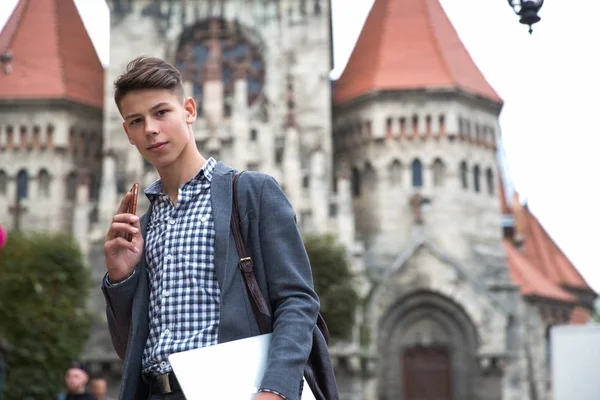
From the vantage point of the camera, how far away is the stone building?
1395 inches

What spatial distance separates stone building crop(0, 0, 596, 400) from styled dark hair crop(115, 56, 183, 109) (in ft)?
102

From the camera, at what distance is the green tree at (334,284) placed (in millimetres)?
33406

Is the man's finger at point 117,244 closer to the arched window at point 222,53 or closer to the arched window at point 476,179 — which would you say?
the arched window at point 476,179

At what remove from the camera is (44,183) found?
38562 millimetres

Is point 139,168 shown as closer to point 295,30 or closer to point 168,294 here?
point 295,30

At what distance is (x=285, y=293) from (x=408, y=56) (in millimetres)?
37762

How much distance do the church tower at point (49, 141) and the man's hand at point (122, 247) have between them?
109 ft

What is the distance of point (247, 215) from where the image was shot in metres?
3.49

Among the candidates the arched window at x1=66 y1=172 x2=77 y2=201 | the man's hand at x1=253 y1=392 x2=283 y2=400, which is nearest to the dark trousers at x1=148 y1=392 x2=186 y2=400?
the man's hand at x1=253 y1=392 x2=283 y2=400

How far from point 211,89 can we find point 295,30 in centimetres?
442

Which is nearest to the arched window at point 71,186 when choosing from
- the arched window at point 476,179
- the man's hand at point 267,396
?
the arched window at point 476,179

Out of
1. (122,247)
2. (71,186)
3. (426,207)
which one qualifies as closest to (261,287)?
(122,247)

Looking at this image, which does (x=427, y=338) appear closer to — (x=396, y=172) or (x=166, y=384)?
(x=396, y=172)

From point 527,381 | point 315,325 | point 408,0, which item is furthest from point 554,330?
point 408,0
